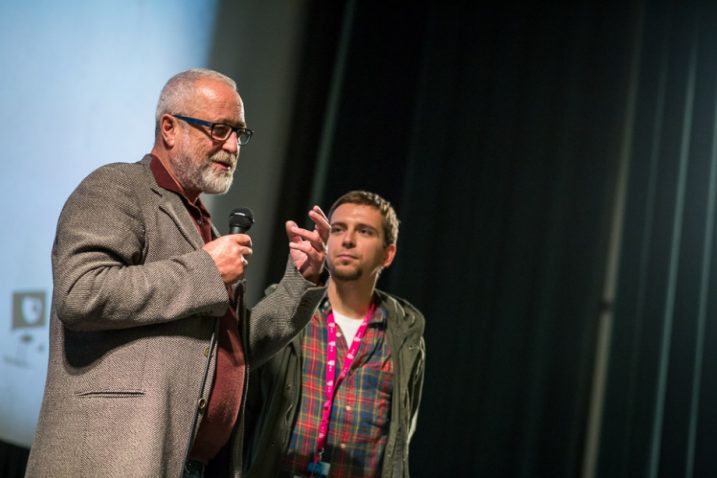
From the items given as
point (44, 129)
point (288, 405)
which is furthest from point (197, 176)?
point (44, 129)

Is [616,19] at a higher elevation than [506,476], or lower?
higher

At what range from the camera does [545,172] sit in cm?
517

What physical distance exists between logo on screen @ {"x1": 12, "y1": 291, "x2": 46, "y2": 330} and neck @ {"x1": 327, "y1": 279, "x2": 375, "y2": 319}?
108cm

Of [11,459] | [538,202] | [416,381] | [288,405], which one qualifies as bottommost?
[11,459]

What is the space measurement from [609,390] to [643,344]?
1.00ft

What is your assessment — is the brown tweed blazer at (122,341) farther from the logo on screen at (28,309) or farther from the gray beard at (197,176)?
the logo on screen at (28,309)

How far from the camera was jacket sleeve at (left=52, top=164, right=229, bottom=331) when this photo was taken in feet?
5.53

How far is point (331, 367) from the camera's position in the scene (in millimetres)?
2828

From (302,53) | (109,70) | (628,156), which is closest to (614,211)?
(628,156)

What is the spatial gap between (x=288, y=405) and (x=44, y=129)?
142cm

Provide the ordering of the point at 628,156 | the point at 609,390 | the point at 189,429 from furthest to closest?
the point at 628,156
the point at 609,390
the point at 189,429

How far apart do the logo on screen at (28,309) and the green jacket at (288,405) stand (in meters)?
0.98

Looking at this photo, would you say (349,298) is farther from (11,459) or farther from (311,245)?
(11,459)

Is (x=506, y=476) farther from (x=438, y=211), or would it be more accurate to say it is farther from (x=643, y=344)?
(x=438, y=211)
